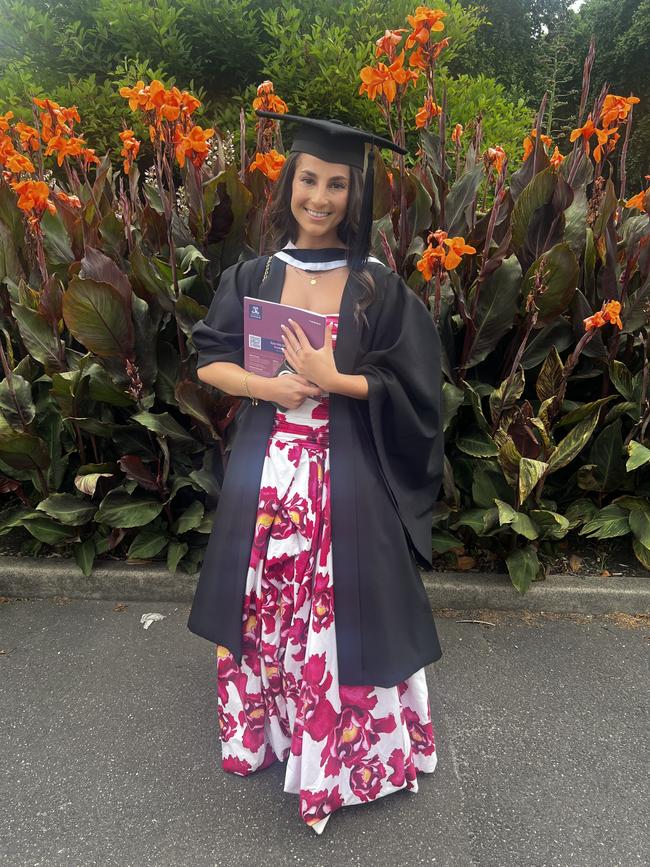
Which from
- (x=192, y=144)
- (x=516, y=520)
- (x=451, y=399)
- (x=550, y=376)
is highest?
(x=192, y=144)

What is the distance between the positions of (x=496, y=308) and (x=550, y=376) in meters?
0.34

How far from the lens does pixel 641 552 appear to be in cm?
270

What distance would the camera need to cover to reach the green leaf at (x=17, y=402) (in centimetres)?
254

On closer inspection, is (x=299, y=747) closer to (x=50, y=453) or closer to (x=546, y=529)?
(x=546, y=529)

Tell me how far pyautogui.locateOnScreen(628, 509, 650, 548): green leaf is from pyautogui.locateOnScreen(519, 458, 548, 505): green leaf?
1.90 feet

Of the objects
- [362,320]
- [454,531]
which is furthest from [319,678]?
[454,531]

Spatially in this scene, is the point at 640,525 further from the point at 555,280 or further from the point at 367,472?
the point at 367,472

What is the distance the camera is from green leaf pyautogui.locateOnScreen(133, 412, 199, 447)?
98.7 inches

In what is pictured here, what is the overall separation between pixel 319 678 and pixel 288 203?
3.85 ft

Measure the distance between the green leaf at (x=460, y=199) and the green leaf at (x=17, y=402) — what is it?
1876mm

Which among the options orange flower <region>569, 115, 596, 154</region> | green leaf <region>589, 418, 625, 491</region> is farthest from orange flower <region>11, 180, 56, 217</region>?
green leaf <region>589, 418, 625, 491</region>

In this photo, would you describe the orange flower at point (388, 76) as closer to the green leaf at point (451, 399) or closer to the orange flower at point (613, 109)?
the orange flower at point (613, 109)

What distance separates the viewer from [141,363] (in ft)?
8.50

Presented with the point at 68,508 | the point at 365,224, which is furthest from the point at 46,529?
the point at 365,224
